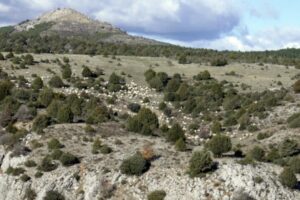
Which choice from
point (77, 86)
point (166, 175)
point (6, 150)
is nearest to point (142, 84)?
point (77, 86)

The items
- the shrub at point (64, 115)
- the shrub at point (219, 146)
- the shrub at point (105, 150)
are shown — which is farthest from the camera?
the shrub at point (64, 115)

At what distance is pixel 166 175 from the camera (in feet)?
174

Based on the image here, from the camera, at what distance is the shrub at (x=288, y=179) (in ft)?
170

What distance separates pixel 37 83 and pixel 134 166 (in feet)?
155

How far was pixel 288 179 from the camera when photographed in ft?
170

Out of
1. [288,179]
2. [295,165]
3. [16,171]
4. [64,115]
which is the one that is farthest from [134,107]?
[288,179]

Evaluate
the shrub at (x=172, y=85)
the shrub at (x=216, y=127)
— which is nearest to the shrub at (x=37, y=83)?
the shrub at (x=172, y=85)

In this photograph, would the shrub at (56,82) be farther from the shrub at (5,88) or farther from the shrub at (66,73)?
the shrub at (5,88)

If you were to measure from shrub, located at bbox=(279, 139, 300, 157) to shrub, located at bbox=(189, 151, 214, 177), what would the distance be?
45.0 ft

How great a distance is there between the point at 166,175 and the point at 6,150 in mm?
18971

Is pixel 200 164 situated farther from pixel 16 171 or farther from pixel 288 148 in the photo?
pixel 16 171

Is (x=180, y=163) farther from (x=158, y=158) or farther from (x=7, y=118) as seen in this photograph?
(x=7, y=118)

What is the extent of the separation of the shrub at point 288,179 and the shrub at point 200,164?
6.11 m

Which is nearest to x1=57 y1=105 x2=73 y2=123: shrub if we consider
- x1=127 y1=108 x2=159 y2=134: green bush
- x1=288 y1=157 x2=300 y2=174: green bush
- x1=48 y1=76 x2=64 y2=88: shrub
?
x1=127 y1=108 x2=159 y2=134: green bush
